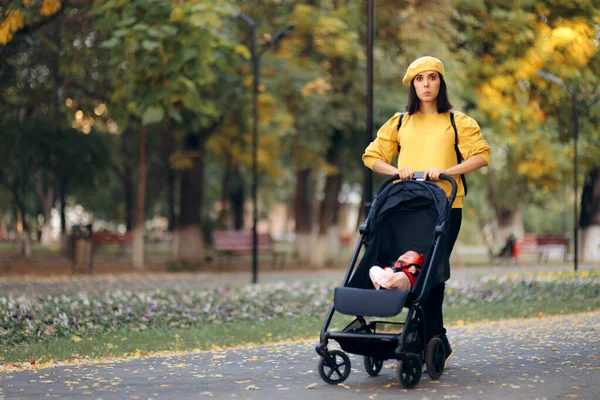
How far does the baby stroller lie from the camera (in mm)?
7594

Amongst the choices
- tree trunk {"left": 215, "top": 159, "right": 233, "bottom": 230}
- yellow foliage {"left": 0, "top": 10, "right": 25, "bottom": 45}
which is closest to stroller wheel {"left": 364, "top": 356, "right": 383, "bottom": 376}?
yellow foliage {"left": 0, "top": 10, "right": 25, "bottom": 45}

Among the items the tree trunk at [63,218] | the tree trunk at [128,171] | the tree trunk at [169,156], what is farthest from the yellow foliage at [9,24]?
the tree trunk at [63,218]

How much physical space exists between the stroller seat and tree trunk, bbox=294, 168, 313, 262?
23.5 m

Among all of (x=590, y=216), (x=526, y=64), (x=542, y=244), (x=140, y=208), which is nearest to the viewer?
(x=526, y=64)

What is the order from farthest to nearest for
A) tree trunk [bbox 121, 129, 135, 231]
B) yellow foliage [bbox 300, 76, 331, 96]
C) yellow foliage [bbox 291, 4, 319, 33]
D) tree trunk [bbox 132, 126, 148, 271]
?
tree trunk [bbox 121, 129, 135, 231], tree trunk [bbox 132, 126, 148, 271], yellow foliage [bbox 291, 4, 319, 33], yellow foliage [bbox 300, 76, 331, 96]

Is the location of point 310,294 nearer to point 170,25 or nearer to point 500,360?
point 170,25

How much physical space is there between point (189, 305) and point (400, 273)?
684cm

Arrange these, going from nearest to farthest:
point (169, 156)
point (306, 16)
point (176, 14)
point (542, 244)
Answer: point (176, 14), point (306, 16), point (169, 156), point (542, 244)

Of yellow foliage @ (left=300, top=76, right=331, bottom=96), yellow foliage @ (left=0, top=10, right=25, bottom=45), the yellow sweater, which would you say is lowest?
the yellow sweater

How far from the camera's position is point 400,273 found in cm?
779

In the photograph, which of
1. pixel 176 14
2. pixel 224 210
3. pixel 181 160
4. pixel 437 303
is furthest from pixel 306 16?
pixel 437 303

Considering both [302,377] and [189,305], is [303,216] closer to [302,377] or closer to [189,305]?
[189,305]

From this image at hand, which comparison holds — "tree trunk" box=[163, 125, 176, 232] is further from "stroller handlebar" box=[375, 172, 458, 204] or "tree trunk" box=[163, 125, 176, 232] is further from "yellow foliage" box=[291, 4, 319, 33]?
"stroller handlebar" box=[375, 172, 458, 204]

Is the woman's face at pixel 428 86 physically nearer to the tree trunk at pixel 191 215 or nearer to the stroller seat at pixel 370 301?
the stroller seat at pixel 370 301
